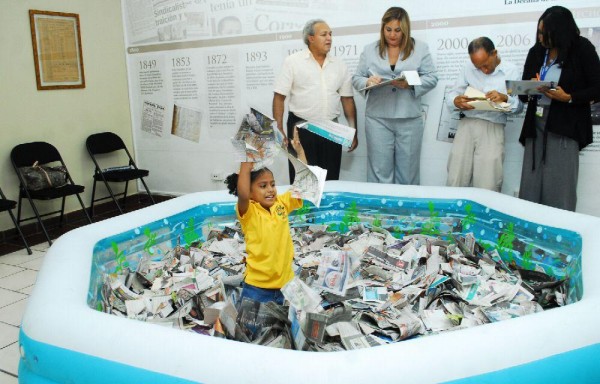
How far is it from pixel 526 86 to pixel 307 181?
1960 mm

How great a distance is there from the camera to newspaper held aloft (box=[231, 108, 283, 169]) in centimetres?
255

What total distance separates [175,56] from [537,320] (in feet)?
18.3

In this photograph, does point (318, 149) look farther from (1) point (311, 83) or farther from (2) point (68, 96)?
(2) point (68, 96)

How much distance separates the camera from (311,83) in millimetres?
4898

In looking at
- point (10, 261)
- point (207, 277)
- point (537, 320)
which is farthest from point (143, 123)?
point (537, 320)

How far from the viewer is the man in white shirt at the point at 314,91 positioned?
4.89 metres

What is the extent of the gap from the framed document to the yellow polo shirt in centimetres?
411

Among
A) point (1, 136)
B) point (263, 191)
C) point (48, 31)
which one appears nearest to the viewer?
point (263, 191)

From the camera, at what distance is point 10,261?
15.4 ft

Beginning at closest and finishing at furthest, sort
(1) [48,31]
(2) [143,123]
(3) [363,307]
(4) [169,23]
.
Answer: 1. (3) [363,307]
2. (1) [48,31]
3. (4) [169,23]
4. (2) [143,123]

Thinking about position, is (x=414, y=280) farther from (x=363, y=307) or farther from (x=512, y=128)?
(x=512, y=128)

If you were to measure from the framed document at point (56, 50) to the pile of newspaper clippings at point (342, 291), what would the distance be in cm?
307

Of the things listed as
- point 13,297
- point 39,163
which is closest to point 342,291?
point 13,297

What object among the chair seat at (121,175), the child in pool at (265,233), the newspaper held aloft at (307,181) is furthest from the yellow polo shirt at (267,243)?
the chair seat at (121,175)
